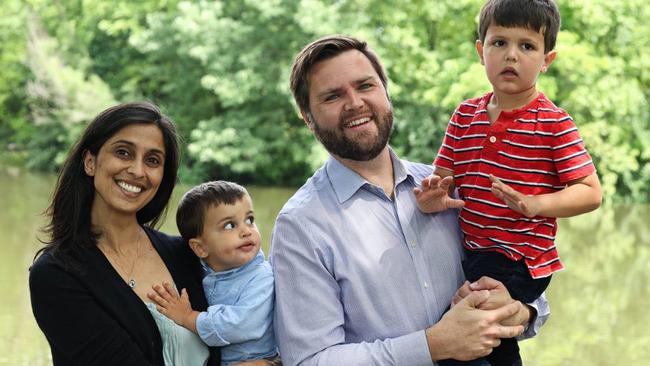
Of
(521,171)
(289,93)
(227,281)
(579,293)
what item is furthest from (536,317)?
(289,93)

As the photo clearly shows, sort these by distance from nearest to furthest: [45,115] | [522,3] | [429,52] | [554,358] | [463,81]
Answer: [522,3] → [554,358] → [463,81] → [429,52] → [45,115]

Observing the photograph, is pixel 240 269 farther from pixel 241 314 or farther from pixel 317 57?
pixel 317 57

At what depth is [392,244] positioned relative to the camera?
8.98 ft

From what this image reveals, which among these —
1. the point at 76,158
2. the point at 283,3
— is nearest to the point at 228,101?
the point at 283,3

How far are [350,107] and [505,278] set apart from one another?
0.71 metres

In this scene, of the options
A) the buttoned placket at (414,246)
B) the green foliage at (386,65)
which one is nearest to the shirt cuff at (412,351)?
the buttoned placket at (414,246)

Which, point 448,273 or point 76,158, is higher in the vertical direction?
point 76,158

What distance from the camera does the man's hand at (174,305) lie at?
271 cm

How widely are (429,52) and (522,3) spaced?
16.0 metres

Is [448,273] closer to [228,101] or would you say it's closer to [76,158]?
[76,158]

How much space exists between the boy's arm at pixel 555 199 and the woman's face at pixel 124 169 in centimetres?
106

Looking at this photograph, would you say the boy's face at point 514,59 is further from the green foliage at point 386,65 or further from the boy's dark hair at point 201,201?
the green foliage at point 386,65

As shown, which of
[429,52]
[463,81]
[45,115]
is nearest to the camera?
[463,81]

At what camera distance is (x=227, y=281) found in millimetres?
2895
